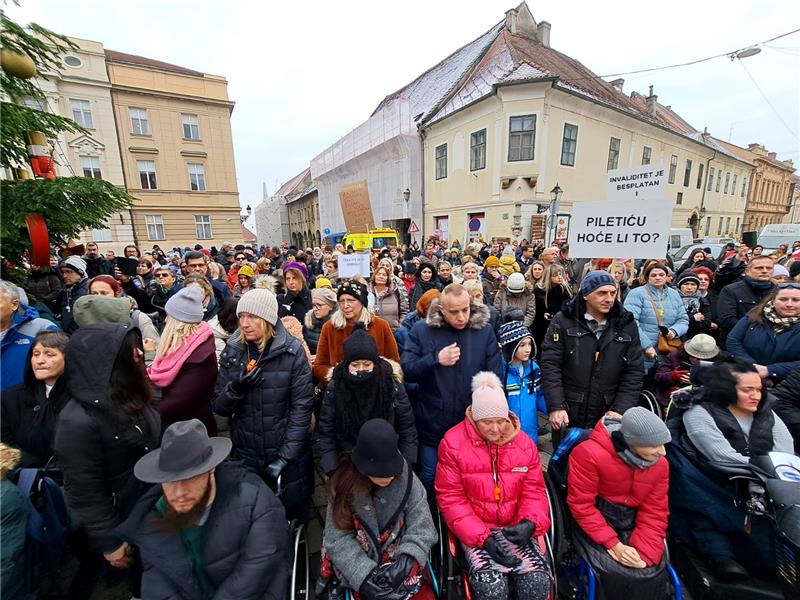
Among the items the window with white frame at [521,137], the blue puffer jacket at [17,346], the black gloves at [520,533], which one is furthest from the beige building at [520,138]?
the blue puffer jacket at [17,346]

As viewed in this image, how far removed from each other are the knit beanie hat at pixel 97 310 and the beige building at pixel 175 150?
26053mm

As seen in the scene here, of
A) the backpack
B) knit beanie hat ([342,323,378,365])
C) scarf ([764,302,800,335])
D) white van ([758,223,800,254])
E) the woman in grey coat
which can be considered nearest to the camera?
the backpack

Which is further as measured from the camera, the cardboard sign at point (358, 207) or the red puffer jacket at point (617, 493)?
the cardboard sign at point (358, 207)

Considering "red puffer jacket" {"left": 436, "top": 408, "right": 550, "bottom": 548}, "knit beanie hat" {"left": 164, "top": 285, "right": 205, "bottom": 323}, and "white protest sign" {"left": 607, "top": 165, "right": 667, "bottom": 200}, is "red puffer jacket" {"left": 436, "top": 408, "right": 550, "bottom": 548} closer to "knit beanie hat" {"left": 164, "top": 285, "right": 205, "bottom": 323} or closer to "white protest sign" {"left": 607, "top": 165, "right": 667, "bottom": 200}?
"knit beanie hat" {"left": 164, "top": 285, "right": 205, "bottom": 323}

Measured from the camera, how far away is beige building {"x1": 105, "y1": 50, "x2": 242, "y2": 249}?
23.2 meters

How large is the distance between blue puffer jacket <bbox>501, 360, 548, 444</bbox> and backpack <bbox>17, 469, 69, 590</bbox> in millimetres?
3010

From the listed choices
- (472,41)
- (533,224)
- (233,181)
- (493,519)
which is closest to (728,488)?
(493,519)

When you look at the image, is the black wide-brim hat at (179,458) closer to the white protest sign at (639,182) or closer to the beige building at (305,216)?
the white protest sign at (639,182)

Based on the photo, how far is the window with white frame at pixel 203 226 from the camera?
26.1m

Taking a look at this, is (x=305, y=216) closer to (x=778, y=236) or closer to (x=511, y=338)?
(x=778, y=236)

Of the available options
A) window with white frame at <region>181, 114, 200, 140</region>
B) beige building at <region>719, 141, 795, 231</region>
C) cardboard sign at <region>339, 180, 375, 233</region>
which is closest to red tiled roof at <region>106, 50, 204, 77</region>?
window with white frame at <region>181, 114, 200, 140</region>

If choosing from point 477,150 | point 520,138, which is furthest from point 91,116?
point 520,138

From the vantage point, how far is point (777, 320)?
9.66ft

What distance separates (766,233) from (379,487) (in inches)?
781
